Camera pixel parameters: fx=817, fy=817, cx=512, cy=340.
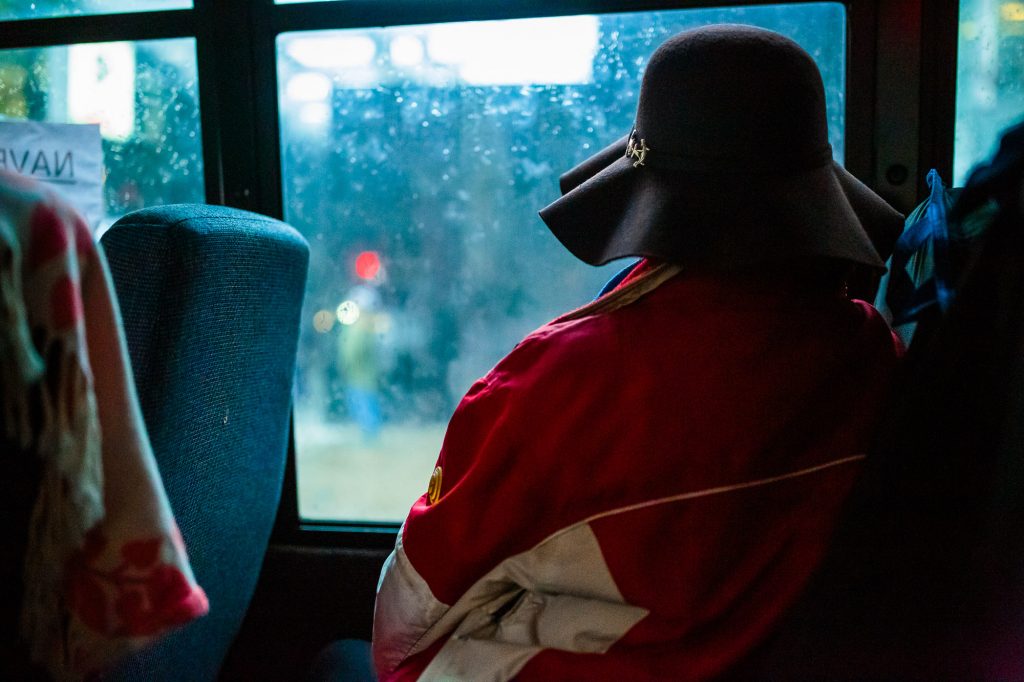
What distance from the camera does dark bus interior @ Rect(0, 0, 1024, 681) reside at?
4.24 feet

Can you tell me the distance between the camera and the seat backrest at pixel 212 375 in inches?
38.4

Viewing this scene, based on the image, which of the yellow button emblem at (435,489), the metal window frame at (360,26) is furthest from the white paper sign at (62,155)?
the yellow button emblem at (435,489)

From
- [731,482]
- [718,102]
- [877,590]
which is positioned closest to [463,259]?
[718,102]

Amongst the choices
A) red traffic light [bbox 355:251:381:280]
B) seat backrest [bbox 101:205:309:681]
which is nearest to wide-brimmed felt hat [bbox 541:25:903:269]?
seat backrest [bbox 101:205:309:681]

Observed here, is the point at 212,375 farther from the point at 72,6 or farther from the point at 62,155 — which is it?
the point at 72,6

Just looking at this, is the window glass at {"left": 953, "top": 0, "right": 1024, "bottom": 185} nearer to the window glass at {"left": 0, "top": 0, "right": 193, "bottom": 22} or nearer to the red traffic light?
the red traffic light

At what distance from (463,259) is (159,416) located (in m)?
0.80

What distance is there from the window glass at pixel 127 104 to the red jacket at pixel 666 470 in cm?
116

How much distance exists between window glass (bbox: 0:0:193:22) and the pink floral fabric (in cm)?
125

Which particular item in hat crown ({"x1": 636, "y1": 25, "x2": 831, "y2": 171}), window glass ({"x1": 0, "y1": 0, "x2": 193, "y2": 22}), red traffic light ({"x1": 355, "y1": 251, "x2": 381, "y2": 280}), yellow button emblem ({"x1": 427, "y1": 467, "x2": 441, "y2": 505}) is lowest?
yellow button emblem ({"x1": 427, "y1": 467, "x2": 441, "y2": 505})

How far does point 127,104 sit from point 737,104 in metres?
1.39

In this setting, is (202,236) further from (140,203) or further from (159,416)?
(140,203)

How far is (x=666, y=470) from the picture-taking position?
0.84m

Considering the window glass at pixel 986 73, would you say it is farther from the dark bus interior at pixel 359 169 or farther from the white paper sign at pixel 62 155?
the white paper sign at pixel 62 155
